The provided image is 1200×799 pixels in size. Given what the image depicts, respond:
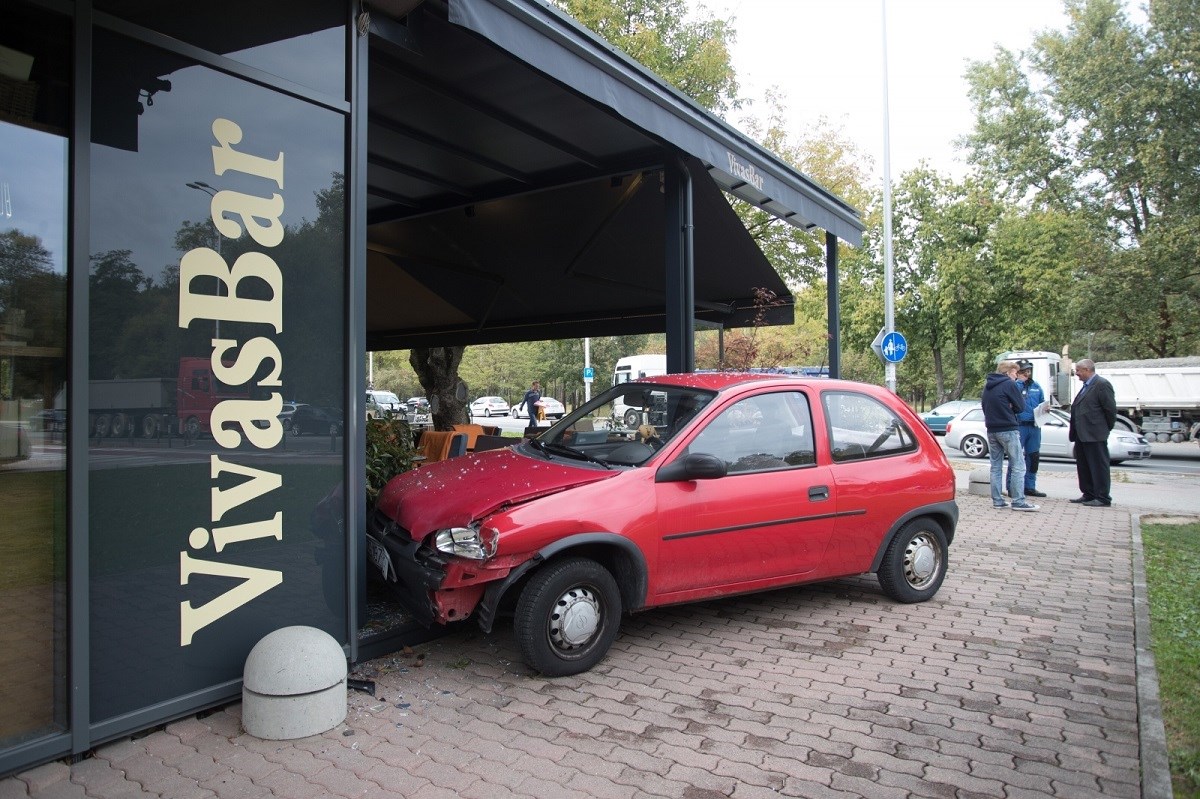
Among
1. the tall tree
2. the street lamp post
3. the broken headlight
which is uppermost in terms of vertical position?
the tall tree

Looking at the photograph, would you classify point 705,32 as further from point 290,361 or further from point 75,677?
point 75,677

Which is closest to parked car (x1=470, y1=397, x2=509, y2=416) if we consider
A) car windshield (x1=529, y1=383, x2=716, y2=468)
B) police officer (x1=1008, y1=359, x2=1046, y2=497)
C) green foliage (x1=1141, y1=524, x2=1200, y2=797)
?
police officer (x1=1008, y1=359, x2=1046, y2=497)

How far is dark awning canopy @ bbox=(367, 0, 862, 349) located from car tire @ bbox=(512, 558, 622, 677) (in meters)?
3.13

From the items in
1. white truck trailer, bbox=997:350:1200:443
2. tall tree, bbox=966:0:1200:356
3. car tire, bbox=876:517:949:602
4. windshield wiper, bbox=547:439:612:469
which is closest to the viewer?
windshield wiper, bbox=547:439:612:469

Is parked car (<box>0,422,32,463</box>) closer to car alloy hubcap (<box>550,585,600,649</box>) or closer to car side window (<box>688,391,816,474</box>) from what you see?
car alloy hubcap (<box>550,585,600,649</box>)

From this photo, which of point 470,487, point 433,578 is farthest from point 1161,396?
point 433,578

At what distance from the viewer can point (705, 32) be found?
51.2ft

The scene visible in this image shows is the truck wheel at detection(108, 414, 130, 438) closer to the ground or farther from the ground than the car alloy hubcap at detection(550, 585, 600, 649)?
farther from the ground

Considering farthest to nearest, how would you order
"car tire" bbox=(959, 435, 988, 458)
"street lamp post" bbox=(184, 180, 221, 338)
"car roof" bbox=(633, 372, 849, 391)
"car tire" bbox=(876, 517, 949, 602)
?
"car tire" bbox=(959, 435, 988, 458) < "car tire" bbox=(876, 517, 949, 602) < "car roof" bbox=(633, 372, 849, 391) < "street lamp post" bbox=(184, 180, 221, 338)

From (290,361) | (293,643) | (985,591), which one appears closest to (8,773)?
(293,643)

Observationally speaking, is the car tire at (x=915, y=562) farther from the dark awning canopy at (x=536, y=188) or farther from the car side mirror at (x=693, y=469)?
the dark awning canopy at (x=536, y=188)

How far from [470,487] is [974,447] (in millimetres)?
18058

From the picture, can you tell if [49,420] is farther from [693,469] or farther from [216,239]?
[693,469]

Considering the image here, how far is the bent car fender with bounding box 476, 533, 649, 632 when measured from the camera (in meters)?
3.69
